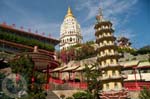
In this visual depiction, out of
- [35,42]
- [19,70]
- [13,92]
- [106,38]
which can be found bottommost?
[13,92]

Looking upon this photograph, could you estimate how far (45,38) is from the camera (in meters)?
64.1

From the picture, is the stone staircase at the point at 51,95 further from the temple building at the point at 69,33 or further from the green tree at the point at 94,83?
the temple building at the point at 69,33

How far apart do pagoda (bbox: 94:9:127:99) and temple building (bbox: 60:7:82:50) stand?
238 feet

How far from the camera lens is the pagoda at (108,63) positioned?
24.5 meters

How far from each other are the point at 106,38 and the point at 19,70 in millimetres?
8941

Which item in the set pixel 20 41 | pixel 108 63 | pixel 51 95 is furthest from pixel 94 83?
pixel 20 41

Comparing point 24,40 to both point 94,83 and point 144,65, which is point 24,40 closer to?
point 144,65

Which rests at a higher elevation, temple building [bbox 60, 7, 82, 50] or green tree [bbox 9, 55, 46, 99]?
temple building [bbox 60, 7, 82, 50]

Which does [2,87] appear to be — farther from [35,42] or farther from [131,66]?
[35,42]

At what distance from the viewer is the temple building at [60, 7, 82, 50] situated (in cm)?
10103

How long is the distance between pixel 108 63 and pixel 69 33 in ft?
249

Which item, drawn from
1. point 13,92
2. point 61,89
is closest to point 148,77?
point 61,89

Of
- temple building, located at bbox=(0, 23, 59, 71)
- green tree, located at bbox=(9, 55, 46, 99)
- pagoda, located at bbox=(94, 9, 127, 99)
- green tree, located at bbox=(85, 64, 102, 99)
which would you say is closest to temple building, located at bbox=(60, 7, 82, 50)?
temple building, located at bbox=(0, 23, 59, 71)

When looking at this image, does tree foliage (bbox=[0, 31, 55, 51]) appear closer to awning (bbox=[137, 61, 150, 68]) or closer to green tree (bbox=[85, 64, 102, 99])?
awning (bbox=[137, 61, 150, 68])
